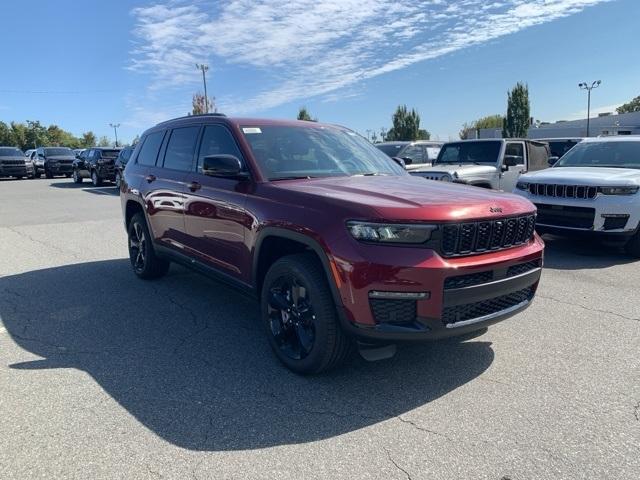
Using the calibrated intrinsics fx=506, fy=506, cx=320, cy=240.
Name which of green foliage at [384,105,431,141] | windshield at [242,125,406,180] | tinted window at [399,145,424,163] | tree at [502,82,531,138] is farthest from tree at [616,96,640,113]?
windshield at [242,125,406,180]

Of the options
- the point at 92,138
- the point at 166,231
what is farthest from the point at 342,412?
the point at 92,138

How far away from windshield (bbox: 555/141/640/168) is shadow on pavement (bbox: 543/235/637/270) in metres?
1.36

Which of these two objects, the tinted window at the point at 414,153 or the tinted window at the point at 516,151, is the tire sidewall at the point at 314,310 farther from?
the tinted window at the point at 414,153

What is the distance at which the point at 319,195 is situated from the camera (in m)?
3.46

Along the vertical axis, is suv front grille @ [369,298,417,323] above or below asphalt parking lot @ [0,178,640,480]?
above

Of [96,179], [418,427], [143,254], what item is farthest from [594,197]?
[96,179]

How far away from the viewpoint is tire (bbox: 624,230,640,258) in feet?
23.2

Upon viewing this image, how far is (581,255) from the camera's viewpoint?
762 centimetres

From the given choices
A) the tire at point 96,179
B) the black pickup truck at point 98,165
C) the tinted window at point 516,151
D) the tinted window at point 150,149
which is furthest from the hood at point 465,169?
the tire at point 96,179

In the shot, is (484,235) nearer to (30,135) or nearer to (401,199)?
(401,199)

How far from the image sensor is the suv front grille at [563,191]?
7.15 metres

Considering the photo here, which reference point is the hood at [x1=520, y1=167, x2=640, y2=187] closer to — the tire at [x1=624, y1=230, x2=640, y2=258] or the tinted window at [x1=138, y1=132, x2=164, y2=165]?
the tire at [x1=624, y1=230, x2=640, y2=258]

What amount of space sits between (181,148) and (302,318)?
2642 millimetres

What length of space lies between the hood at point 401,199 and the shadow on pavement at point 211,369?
3.89ft
